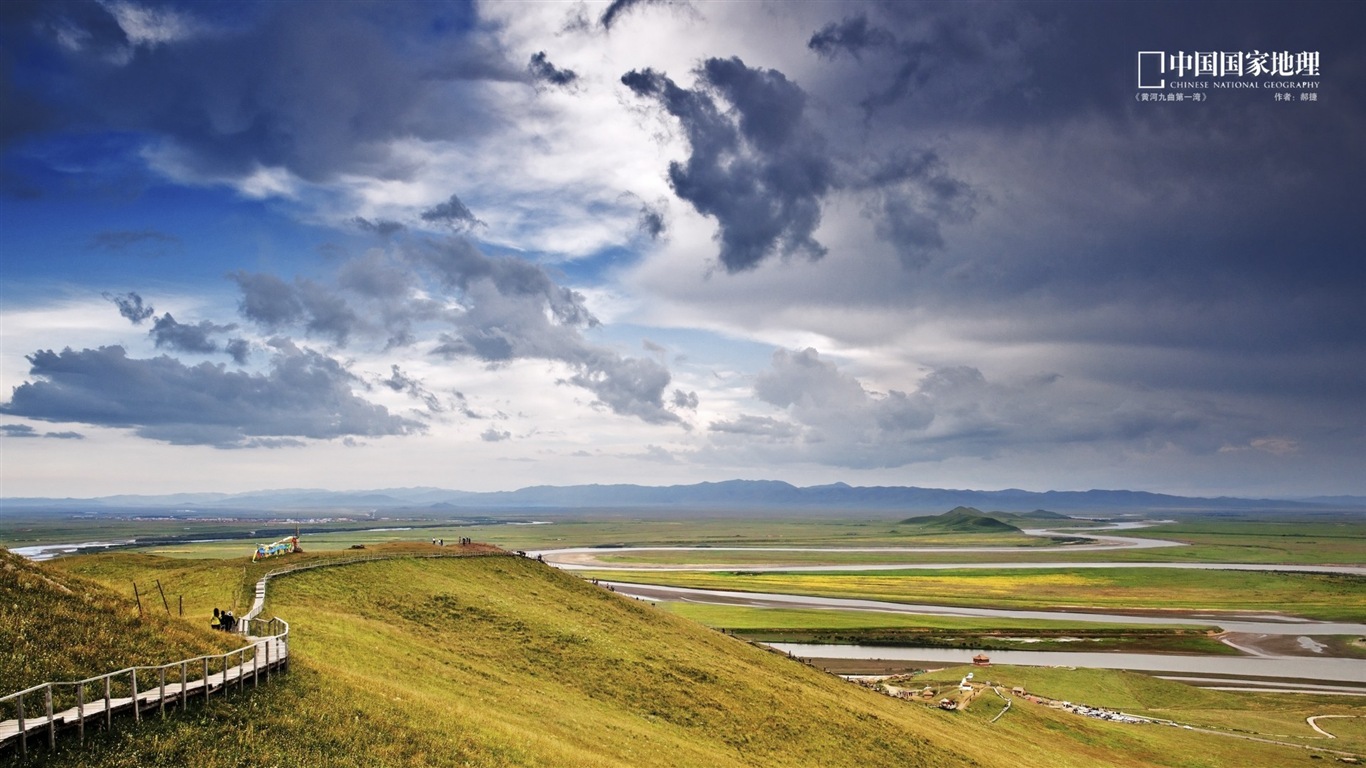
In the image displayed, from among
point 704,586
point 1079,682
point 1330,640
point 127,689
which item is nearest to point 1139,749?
point 1079,682

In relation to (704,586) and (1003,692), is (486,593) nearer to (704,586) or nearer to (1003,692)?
(1003,692)

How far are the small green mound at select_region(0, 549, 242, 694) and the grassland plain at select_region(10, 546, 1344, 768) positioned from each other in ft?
11.0

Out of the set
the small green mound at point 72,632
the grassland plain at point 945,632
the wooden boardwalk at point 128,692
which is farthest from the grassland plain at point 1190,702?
the small green mound at point 72,632

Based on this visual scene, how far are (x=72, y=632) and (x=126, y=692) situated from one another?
12.6ft

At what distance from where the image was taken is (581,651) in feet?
182

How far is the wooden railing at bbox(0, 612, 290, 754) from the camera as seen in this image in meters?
20.1

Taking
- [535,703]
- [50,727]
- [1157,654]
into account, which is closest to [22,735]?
[50,727]

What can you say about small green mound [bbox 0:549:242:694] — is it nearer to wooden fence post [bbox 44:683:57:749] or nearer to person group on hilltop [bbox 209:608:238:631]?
wooden fence post [bbox 44:683:57:749]

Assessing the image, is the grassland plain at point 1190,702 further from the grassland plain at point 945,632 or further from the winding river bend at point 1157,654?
the grassland plain at point 945,632

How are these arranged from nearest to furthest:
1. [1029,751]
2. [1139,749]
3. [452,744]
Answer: [452,744], [1029,751], [1139,749]

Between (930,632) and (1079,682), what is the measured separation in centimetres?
3848

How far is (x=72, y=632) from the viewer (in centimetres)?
2583


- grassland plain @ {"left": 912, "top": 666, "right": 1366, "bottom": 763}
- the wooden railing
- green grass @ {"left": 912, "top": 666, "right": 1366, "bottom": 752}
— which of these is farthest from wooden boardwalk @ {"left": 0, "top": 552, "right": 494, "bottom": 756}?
green grass @ {"left": 912, "top": 666, "right": 1366, "bottom": 752}

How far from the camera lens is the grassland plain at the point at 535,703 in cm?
2698
